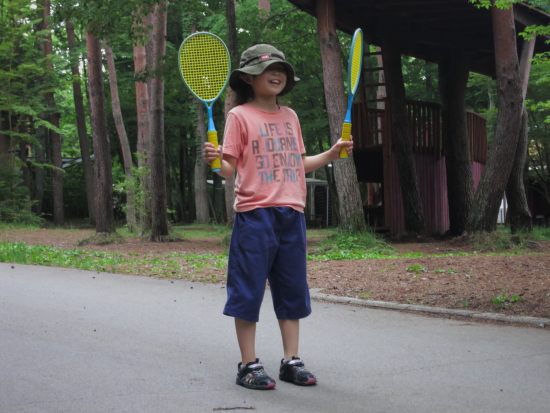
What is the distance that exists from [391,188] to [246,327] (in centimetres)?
1631

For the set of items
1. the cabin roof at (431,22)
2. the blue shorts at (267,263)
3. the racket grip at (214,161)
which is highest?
the cabin roof at (431,22)

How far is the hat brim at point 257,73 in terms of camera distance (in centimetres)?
466

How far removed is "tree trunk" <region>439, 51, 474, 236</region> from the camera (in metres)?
20.6

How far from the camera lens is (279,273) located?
471cm

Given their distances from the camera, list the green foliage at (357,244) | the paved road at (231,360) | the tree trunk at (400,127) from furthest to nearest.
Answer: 1. the tree trunk at (400,127)
2. the green foliage at (357,244)
3. the paved road at (231,360)

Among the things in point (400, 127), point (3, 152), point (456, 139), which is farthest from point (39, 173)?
point (456, 139)

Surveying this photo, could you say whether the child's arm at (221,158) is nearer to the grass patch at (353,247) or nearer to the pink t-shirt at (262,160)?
the pink t-shirt at (262,160)

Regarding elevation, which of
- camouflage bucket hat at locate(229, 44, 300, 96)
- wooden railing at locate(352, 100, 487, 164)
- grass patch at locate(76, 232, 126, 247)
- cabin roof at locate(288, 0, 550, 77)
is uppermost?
cabin roof at locate(288, 0, 550, 77)

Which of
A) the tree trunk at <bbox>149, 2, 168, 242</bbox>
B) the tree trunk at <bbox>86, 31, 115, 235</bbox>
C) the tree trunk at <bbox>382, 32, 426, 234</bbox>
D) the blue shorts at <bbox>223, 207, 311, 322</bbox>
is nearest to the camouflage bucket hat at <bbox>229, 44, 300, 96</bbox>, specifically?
the blue shorts at <bbox>223, 207, 311, 322</bbox>

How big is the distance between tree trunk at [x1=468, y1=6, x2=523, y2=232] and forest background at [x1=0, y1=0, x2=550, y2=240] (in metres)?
1.13

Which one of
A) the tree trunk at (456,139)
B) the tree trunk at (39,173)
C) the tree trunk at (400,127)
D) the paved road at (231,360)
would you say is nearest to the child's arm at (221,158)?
the paved road at (231,360)

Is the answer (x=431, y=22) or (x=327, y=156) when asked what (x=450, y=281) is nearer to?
(x=327, y=156)

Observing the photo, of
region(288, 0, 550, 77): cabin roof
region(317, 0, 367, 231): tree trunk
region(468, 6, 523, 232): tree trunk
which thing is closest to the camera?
region(468, 6, 523, 232): tree trunk

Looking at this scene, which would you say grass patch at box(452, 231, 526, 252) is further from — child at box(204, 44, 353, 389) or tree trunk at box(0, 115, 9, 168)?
tree trunk at box(0, 115, 9, 168)
